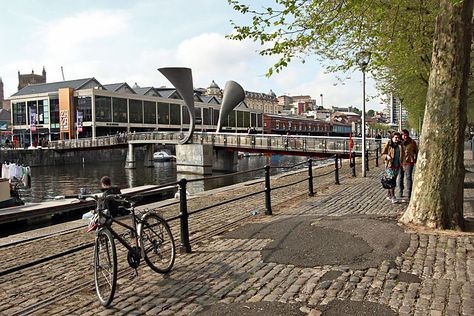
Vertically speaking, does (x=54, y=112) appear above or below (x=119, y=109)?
below

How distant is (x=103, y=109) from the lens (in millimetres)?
81500

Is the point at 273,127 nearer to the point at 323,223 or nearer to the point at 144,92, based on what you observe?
the point at 144,92

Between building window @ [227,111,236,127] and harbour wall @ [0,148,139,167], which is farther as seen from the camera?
building window @ [227,111,236,127]

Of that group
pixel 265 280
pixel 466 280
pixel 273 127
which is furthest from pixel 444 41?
pixel 273 127

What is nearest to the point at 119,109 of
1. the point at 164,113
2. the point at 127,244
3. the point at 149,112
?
the point at 149,112

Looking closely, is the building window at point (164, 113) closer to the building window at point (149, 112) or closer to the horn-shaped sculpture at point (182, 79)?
the building window at point (149, 112)

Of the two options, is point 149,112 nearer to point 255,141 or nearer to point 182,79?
point 182,79

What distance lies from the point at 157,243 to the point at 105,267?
106cm

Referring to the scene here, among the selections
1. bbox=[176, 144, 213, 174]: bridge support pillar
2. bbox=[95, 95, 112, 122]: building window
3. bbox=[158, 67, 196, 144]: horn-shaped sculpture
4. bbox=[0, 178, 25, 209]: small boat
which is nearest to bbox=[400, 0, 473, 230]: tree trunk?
bbox=[0, 178, 25, 209]: small boat

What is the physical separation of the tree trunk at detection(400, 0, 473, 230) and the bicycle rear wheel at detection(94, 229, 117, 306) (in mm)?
4836

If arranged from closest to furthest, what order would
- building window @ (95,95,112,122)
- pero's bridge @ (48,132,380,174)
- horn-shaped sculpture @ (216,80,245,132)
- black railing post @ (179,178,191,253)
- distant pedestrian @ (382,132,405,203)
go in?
black railing post @ (179,178,191,253)
distant pedestrian @ (382,132,405,203)
pero's bridge @ (48,132,380,174)
horn-shaped sculpture @ (216,80,245,132)
building window @ (95,95,112,122)

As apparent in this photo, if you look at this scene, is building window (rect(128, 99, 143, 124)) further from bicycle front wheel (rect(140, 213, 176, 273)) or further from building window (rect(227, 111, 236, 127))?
bicycle front wheel (rect(140, 213, 176, 273))

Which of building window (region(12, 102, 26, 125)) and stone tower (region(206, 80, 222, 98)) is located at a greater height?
stone tower (region(206, 80, 222, 98))

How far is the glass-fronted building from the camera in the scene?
8000 centimetres
